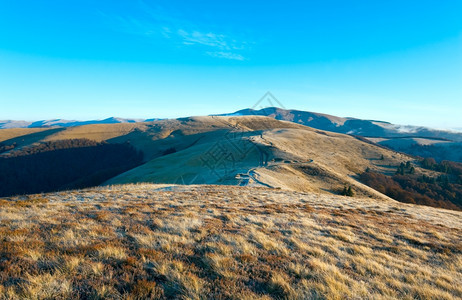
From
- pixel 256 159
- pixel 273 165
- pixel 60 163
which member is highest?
pixel 256 159

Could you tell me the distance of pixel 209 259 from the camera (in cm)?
611

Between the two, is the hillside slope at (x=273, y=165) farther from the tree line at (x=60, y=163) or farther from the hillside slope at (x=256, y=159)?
the tree line at (x=60, y=163)

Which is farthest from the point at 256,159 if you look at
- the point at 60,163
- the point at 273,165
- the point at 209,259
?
the point at 60,163

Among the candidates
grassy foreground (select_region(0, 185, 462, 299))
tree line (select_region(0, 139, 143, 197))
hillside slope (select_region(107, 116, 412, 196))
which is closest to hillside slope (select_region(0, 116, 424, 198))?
hillside slope (select_region(107, 116, 412, 196))

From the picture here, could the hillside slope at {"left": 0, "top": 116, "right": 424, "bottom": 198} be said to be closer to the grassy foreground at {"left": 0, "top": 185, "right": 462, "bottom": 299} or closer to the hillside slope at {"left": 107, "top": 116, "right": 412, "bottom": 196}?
the hillside slope at {"left": 107, "top": 116, "right": 412, "bottom": 196}

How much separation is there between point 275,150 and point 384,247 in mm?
52121

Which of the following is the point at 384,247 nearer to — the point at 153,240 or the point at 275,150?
the point at 153,240

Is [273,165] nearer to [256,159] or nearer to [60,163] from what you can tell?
[256,159]

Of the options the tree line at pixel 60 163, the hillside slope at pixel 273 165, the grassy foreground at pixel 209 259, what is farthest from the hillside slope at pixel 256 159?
the grassy foreground at pixel 209 259

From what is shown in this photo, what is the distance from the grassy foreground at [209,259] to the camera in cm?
476

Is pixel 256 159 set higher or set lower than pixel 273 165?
higher

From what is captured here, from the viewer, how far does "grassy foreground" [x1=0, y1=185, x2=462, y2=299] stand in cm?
476

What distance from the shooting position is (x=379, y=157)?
89.8m

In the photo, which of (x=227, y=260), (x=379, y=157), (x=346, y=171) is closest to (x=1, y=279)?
(x=227, y=260)
